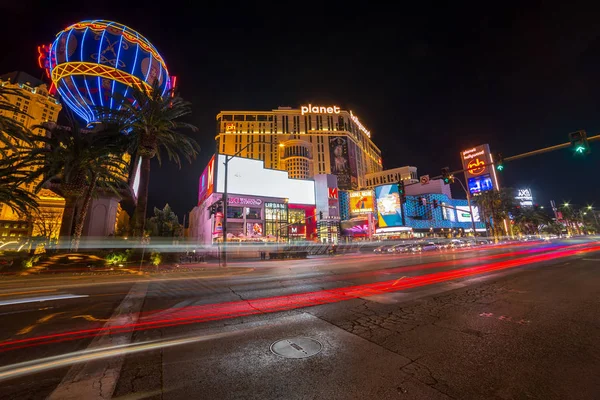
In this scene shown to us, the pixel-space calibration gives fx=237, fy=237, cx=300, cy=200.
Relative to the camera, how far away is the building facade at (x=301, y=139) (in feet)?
407

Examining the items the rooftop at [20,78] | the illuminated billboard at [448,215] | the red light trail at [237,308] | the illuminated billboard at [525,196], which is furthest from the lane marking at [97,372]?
the rooftop at [20,78]

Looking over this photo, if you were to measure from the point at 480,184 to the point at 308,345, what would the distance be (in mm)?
80134

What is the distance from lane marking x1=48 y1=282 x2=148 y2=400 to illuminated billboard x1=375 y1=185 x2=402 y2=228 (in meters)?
75.3

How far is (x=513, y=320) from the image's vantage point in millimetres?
5461

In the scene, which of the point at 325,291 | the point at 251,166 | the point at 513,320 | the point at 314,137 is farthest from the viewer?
the point at 314,137

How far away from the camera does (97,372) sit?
342 centimetres

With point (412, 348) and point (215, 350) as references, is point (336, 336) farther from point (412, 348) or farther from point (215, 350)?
point (215, 350)

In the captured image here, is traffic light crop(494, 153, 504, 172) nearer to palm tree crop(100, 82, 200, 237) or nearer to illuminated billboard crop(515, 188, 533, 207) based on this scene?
palm tree crop(100, 82, 200, 237)

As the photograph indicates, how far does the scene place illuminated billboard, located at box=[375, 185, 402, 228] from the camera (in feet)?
240

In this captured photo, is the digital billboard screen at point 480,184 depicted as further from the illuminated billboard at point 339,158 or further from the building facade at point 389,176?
the building facade at point 389,176

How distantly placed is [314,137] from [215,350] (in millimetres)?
138202

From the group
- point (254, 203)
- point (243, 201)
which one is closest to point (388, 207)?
point (254, 203)

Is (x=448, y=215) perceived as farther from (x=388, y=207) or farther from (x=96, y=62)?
(x=96, y=62)

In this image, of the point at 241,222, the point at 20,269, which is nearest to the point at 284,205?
the point at 241,222
